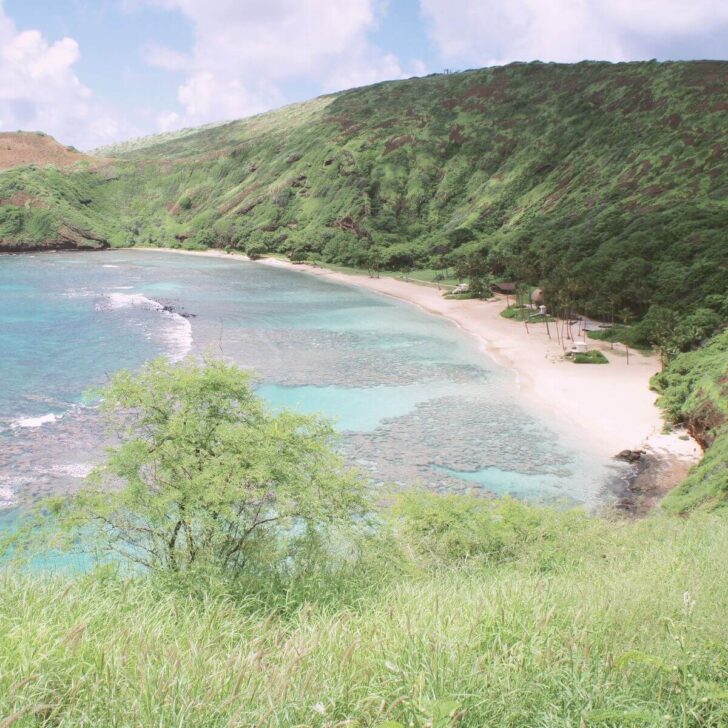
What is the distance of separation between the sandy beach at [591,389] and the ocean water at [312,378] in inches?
77.0

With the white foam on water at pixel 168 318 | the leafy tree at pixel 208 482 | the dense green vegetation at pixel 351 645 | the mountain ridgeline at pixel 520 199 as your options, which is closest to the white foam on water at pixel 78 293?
the white foam on water at pixel 168 318

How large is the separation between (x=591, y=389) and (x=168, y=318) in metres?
53.7

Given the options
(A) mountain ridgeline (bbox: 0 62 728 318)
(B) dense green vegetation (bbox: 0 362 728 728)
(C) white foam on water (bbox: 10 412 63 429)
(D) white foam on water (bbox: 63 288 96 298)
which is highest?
(A) mountain ridgeline (bbox: 0 62 728 318)

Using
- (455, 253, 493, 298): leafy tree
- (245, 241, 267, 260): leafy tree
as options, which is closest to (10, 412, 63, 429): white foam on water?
(455, 253, 493, 298): leafy tree

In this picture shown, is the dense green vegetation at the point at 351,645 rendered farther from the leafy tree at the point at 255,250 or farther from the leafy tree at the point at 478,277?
the leafy tree at the point at 255,250

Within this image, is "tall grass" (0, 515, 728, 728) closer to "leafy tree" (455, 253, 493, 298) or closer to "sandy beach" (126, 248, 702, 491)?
"sandy beach" (126, 248, 702, 491)

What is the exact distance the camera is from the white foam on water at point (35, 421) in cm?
4003

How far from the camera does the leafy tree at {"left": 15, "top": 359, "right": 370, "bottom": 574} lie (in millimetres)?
16031

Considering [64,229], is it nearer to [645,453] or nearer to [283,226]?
[283,226]

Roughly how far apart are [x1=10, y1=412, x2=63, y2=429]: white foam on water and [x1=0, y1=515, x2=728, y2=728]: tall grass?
115 feet

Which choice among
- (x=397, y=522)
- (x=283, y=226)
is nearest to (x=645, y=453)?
(x=397, y=522)

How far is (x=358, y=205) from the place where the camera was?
157625 mm

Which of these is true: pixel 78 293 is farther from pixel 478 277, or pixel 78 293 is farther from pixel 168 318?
pixel 478 277

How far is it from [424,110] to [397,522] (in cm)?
18628
